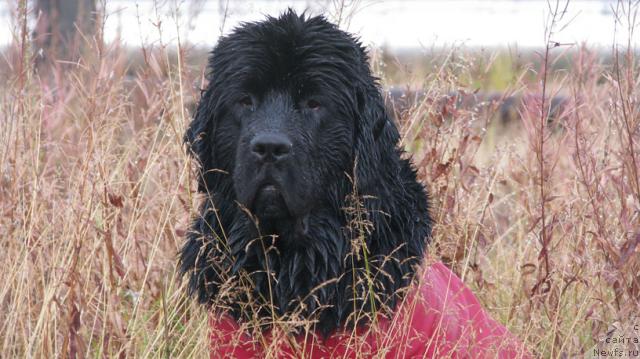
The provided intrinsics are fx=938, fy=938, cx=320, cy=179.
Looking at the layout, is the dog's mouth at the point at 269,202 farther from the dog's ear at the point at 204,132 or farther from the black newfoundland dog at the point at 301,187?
the dog's ear at the point at 204,132

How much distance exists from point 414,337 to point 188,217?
58.2 inches

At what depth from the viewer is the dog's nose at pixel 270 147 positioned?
9.26 feet

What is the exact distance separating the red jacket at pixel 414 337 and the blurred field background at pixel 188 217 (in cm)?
19

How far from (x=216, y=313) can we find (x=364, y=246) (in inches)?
24.1

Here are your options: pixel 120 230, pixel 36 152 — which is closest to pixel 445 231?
pixel 120 230

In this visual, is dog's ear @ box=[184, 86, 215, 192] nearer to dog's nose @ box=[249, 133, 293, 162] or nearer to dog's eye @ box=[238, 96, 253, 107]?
dog's eye @ box=[238, 96, 253, 107]

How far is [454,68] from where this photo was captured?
4.01 m

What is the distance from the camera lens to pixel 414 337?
284 centimetres

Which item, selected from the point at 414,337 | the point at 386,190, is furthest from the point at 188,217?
the point at 414,337

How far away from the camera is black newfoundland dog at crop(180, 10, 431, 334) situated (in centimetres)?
297

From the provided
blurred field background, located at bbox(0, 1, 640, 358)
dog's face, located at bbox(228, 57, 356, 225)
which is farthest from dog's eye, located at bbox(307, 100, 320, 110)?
blurred field background, located at bbox(0, 1, 640, 358)

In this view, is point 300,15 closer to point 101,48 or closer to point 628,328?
point 101,48

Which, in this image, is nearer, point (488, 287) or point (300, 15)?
point (300, 15)

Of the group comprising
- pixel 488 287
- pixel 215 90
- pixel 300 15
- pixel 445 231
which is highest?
pixel 300 15
